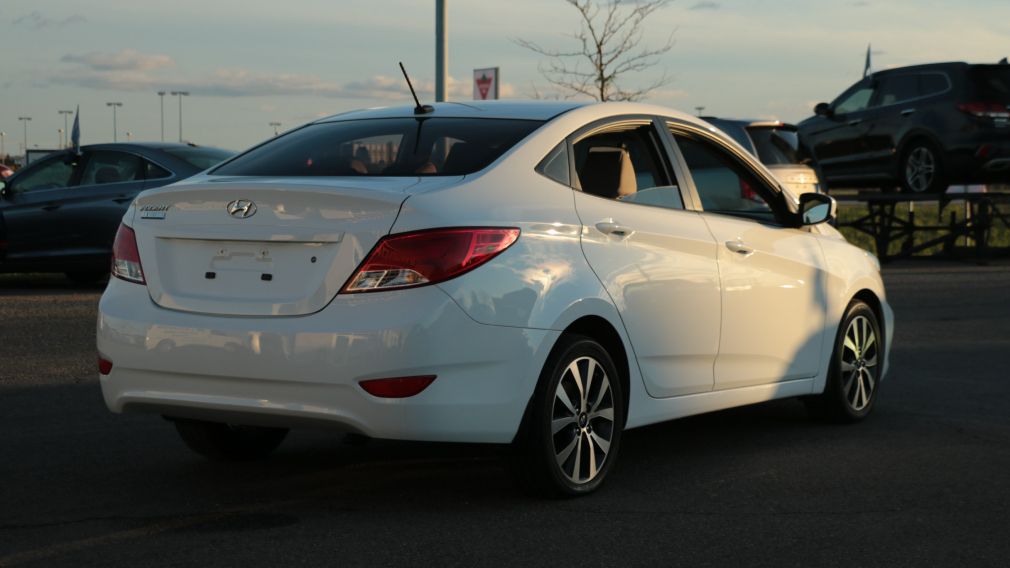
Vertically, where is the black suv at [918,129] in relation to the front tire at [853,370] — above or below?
above

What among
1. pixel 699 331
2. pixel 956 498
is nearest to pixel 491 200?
pixel 699 331

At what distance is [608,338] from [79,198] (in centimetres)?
1118

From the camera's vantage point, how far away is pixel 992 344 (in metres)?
12.1

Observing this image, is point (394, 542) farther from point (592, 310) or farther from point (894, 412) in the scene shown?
point (894, 412)

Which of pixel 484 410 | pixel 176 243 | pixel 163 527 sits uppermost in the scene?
pixel 176 243

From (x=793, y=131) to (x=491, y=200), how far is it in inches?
471

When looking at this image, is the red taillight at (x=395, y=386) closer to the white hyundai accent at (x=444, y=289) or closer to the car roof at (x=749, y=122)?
the white hyundai accent at (x=444, y=289)

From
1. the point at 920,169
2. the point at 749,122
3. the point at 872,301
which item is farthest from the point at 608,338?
the point at 920,169

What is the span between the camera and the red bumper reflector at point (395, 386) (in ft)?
17.4

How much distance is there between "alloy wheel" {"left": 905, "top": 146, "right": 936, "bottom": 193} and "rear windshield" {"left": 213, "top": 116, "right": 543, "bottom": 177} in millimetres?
15112

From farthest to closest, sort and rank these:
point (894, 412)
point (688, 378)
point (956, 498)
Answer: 1. point (894, 412)
2. point (688, 378)
3. point (956, 498)

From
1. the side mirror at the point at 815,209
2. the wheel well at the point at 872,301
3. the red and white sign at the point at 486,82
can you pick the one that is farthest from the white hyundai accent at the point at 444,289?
the red and white sign at the point at 486,82

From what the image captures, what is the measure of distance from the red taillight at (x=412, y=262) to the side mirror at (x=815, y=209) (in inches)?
109

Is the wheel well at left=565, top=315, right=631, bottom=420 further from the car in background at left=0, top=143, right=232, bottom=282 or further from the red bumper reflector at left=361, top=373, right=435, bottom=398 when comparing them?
the car in background at left=0, top=143, right=232, bottom=282
